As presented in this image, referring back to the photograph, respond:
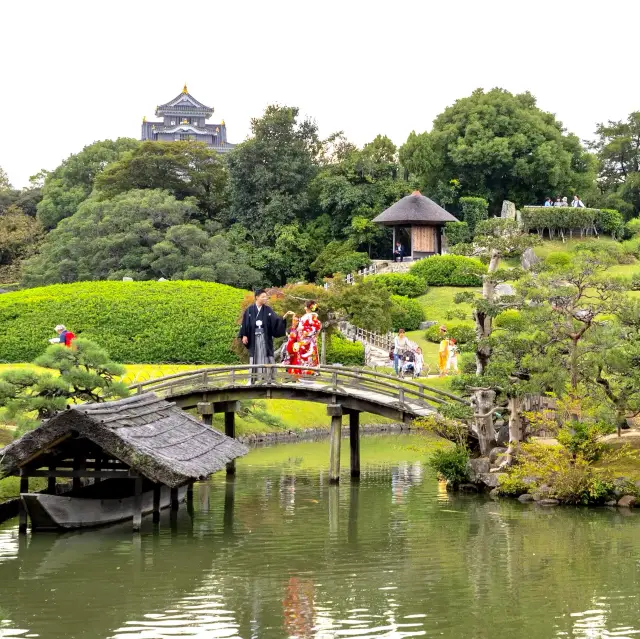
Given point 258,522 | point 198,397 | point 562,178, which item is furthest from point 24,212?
point 258,522

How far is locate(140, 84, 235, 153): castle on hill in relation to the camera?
115875 mm

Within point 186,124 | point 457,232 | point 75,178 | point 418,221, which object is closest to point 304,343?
point 418,221

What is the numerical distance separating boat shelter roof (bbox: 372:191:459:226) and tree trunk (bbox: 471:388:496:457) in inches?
1435

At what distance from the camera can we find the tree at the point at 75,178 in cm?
7769

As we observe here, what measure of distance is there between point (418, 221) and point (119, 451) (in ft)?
143

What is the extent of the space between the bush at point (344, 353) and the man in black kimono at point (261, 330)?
18082 millimetres

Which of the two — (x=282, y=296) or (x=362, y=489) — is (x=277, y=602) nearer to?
(x=362, y=489)

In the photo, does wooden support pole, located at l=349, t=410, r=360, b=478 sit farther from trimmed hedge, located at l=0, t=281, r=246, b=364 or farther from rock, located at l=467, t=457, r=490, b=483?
trimmed hedge, located at l=0, t=281, r=246, b=364

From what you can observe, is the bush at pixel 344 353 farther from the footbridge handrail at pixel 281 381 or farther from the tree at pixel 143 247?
the footbridge handrail at pixel 281 381

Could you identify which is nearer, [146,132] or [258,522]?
[258,522]

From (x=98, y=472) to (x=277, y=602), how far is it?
20.0 feet

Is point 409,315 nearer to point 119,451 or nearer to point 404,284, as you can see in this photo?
point 404,284

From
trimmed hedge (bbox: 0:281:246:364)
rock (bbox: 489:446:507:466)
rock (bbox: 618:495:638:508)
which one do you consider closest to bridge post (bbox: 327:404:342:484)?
rock (bbox: 489:446:507:466)

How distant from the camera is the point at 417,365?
151 ft
